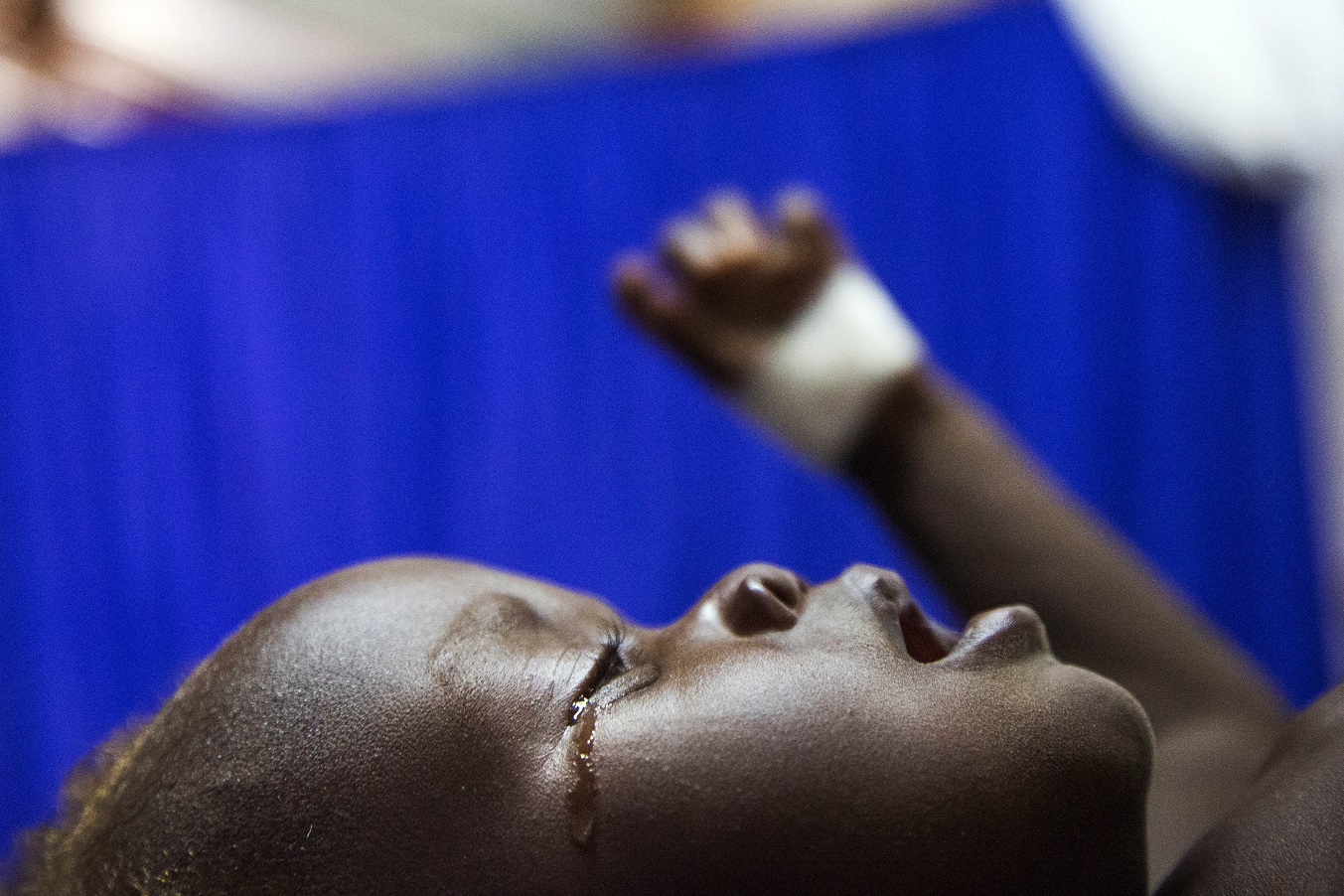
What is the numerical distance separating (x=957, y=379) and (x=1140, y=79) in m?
0.74

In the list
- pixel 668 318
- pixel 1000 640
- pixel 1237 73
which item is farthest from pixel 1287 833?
pixel 1237 73

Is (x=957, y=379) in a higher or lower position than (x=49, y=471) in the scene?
lower

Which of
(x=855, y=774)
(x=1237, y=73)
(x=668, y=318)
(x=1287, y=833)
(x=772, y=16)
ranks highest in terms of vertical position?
(x=772, y=16)

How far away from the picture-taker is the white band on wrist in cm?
103

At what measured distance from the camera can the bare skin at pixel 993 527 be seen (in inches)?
36.0

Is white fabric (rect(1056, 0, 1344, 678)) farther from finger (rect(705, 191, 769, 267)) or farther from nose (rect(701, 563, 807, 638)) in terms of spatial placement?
nose (rect(701, 563, 807, 638))

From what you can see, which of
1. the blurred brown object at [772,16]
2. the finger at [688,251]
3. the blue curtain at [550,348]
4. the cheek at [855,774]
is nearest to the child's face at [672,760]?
the cheek at [855,774]

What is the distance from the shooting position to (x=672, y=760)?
51 centimetres

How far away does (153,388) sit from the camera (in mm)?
3297

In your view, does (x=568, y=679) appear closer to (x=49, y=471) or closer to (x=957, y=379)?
(x=957, y=379)

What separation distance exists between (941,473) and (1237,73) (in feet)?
5.49

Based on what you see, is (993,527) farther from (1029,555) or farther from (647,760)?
(647,760)

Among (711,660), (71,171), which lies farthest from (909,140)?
(71,171)

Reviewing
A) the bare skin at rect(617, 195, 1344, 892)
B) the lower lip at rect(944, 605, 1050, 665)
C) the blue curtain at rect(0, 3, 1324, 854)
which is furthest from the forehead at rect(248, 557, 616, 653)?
the blue curtain at rect(0, 3, 1324, 854)
